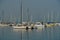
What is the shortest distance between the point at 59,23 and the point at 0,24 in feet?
95.5

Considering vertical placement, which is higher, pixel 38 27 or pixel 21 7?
pixel 21 7

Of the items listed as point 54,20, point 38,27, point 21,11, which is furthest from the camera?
point 54,20

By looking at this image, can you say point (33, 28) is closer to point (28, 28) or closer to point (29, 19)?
point (28, 28)

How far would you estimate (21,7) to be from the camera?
58.1m

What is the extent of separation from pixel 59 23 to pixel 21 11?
50.0 meters

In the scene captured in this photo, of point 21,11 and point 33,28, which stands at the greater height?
point 21,11

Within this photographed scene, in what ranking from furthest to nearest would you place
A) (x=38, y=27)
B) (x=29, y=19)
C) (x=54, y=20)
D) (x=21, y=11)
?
(x=54, y=20) → (x=29, y=19) → (x=38, y=27) → (x=21, y=11)

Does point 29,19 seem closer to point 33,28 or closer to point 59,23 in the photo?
point 33,28

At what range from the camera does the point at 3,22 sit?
10488 cm

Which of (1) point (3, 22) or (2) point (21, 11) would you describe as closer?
(2) point (21, 11)

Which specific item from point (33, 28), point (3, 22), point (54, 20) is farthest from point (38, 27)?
point (3, 22)

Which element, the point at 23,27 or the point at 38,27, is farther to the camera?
the point at 38,27

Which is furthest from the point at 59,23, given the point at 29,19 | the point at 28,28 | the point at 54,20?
the point at 28,28

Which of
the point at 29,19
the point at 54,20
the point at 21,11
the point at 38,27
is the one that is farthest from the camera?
the point at 54,20
